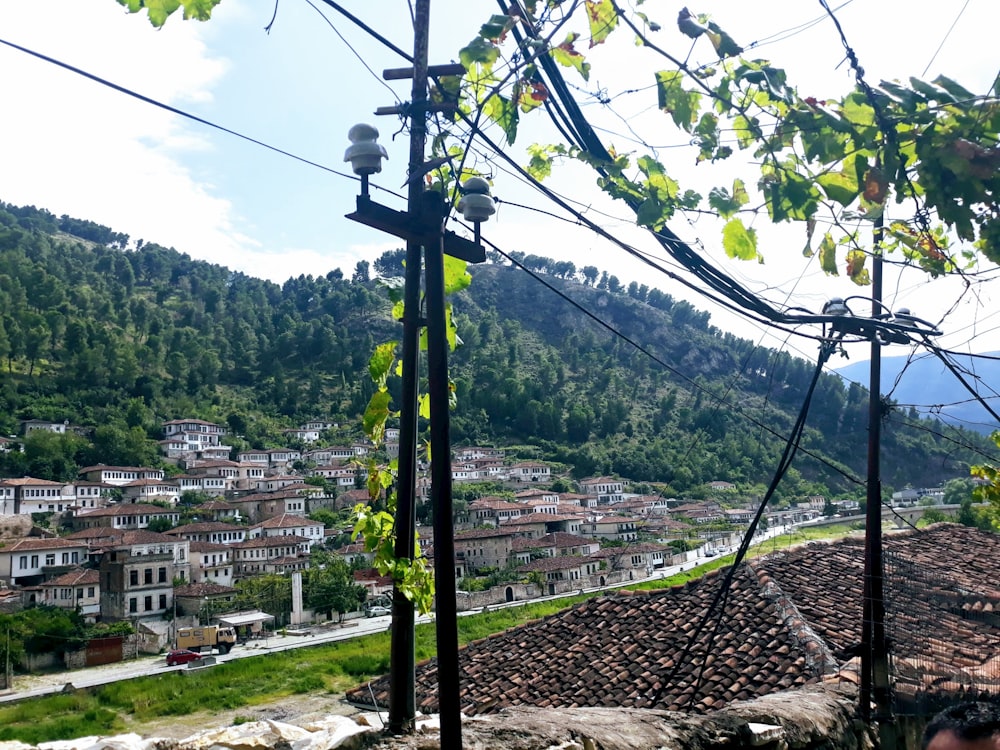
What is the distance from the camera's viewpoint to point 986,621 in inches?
203

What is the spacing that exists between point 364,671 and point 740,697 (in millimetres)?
19859

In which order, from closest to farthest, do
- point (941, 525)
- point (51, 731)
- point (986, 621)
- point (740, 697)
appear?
point (986, 621) < point (740, 697) < point (941, 525) < point (51, 731)

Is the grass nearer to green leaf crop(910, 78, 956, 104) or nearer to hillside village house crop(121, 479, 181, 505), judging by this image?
green leaf crop(910, 78, 956, 104)

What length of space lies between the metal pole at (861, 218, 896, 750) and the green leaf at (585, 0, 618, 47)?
2243 mm

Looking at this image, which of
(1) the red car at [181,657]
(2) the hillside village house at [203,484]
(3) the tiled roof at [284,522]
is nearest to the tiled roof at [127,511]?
(3) the tiled roof at [284,522]

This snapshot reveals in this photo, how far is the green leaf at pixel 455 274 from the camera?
3719 millimetres

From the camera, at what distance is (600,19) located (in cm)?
303

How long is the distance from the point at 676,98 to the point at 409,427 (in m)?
1.57

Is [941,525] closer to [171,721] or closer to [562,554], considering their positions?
[171,721]

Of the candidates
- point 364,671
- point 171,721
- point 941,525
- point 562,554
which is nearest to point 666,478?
point 562,554

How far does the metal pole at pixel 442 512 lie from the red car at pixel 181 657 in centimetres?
3077

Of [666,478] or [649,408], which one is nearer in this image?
[666,478]

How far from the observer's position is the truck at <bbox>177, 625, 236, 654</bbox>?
110ft

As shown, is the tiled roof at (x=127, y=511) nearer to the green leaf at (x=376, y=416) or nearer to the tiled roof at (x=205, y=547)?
the tiled roof at (x=205, y=547)
